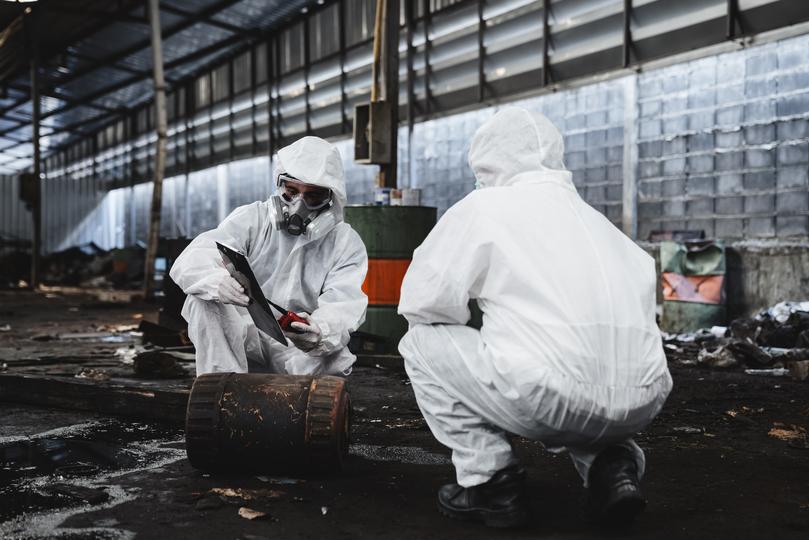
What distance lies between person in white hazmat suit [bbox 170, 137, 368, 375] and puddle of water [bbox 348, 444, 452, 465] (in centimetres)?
38

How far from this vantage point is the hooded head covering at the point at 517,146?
2.52 metres

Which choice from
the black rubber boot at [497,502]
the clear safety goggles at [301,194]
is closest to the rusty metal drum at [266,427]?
the black rubber boot at [497,502]

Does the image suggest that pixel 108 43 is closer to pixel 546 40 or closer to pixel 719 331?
pixel 546 40

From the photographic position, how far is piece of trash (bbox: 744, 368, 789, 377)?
572cm

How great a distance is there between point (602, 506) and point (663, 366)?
0.48 metres

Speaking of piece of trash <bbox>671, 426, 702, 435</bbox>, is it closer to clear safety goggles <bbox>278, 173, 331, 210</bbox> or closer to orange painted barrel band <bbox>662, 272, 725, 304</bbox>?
clear safety goggles <bbox>278, 173, 331, 210</bbox>

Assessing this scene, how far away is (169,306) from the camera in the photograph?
25.7 feet

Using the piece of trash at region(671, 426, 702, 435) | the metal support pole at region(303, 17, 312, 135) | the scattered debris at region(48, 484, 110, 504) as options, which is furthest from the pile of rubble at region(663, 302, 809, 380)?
the metal support pole at region(303, 17, 312, 135)

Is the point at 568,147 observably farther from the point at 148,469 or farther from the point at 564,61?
the point at 148,469

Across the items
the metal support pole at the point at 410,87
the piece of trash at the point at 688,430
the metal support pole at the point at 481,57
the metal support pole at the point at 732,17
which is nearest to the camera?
the piece of trash at the point at 688,430

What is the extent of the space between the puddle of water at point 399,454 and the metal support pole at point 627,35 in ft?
22.2

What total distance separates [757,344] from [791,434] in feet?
10.7

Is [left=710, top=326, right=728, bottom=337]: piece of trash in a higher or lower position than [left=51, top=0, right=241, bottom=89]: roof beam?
lower

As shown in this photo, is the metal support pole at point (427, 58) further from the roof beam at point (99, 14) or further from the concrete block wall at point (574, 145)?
the roof beam at point (99, 14)
